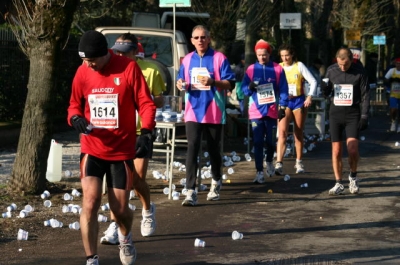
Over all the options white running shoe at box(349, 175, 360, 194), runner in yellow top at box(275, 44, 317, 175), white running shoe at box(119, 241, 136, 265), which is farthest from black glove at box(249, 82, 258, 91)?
white running shoe at box(119, 241, 136, 265)

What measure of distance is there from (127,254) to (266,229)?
8.02 feet

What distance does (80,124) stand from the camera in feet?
23.4

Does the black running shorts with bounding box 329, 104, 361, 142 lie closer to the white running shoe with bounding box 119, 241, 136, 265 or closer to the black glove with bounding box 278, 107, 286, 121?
the black glove with bounding box 278, 107, 286, 121

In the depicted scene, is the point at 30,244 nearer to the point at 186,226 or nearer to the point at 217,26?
the point at 186,226

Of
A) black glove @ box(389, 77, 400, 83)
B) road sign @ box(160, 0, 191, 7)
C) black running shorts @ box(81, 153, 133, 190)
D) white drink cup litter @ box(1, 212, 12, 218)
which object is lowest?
white drink cup litter @ box(1, 212, 12, 218)

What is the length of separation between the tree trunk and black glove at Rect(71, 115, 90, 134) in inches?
165

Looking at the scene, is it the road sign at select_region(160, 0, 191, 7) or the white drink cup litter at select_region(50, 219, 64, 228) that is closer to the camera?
the white drink cup litter at select_region(50, 219, 64, 228)

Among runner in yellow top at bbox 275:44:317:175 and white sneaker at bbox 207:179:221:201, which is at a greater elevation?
runner in yellow top at bbox 275:44:317:175

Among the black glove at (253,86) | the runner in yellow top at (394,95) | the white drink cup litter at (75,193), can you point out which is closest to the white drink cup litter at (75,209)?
the white drink cup litter at (75,193)

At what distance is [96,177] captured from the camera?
7199 millimetres

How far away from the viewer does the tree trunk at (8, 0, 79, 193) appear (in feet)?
36.7

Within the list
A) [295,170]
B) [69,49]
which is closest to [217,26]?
[69,49]

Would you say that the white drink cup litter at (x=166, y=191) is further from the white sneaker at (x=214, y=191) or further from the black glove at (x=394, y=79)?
the black glove at (x=394, y=79)

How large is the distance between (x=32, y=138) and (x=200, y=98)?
210cm
